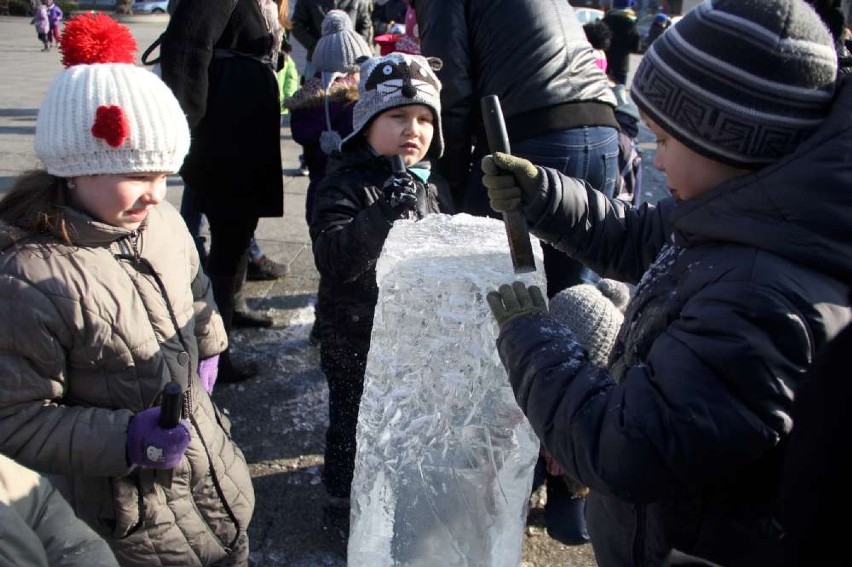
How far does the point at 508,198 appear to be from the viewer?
1917mm

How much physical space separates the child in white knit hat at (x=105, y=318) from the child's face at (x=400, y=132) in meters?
0.77

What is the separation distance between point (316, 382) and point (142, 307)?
6.48 feet

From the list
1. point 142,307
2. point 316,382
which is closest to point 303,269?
point 316,382

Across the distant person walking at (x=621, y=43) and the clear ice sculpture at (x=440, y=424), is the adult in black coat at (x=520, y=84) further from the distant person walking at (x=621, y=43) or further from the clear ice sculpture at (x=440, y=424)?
the distant person walking at (x=621, y=43)

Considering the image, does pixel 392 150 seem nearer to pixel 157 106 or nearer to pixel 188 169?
pixel 157 106

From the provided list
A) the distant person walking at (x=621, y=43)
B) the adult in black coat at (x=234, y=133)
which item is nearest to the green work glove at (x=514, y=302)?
the adult in black coat at (x=234, y=133)

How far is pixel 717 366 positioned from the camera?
1.15m

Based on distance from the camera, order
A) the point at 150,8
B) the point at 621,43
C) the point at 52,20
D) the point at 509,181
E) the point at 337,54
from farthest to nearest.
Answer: the point at 150,8 → the point at 52,20 → the point at 621,43 → the point at 337,54 → the point at 509,181

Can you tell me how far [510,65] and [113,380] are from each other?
5.89 ft

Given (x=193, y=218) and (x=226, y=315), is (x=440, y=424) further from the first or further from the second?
(x=193, y=218)

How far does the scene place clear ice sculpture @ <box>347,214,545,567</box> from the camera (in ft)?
6.23

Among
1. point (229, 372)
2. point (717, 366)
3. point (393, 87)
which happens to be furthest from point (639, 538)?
point (229, 372)

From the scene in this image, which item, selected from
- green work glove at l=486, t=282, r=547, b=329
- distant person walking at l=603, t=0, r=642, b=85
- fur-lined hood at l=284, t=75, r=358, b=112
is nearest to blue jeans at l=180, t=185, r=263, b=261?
fur-lined hood at l=284, t=75, r=358, b=112

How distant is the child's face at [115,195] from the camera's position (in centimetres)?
178
